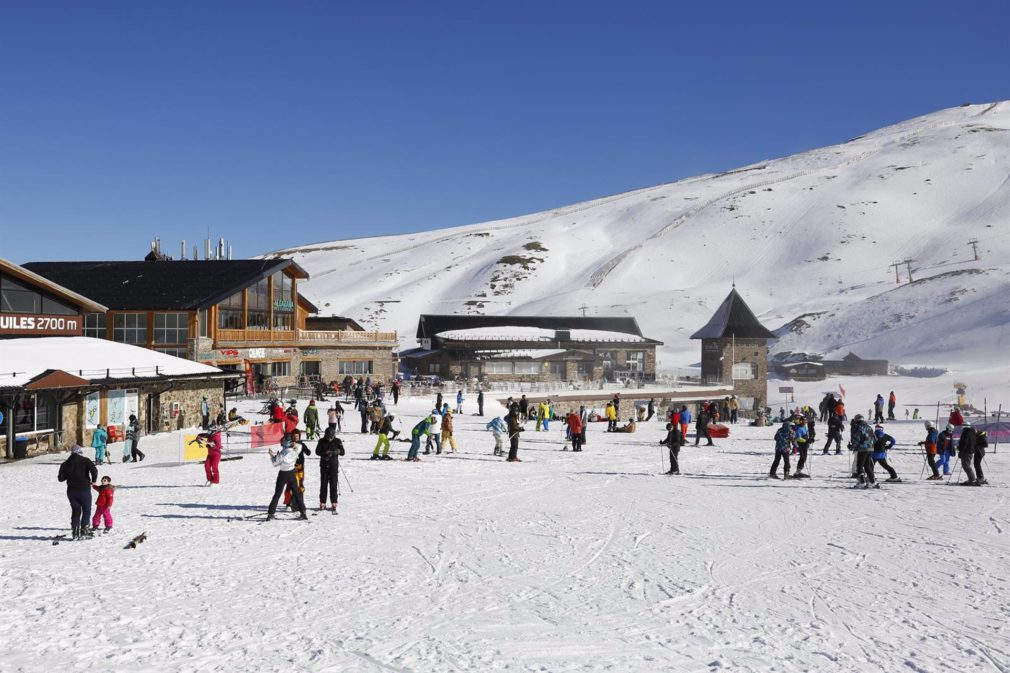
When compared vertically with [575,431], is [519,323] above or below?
above

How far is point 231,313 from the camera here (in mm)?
40250

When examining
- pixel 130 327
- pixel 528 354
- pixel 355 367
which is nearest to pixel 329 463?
pixel 130 327

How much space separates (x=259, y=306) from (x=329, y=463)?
30.5 meters

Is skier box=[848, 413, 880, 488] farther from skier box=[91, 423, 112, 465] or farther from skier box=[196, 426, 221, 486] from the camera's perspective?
skier box=[91, 423, 112, 465]

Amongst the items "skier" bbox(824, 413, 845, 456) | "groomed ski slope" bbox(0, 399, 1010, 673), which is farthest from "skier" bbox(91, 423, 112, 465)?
"skier" bbox(824, 413, 845, 456)

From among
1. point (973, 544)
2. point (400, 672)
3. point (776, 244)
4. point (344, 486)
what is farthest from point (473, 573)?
point (776, 244)

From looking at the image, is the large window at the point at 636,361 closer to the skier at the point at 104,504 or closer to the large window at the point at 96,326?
the large window at the point at 96,326

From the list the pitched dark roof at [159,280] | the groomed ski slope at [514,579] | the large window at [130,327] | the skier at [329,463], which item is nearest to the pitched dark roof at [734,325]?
the pitched dark roof at [159,280]

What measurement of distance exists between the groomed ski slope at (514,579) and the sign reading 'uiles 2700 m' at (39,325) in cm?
1067

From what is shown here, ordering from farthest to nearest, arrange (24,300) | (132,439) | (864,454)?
(24,300)
(132,439)
(864,454)

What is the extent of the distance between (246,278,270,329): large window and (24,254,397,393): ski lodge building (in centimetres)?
5

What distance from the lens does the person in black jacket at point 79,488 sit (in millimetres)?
11695

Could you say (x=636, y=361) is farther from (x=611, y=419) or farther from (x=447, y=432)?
(x=447, y=432)

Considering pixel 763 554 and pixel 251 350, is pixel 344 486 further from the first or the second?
pixel 251 350
